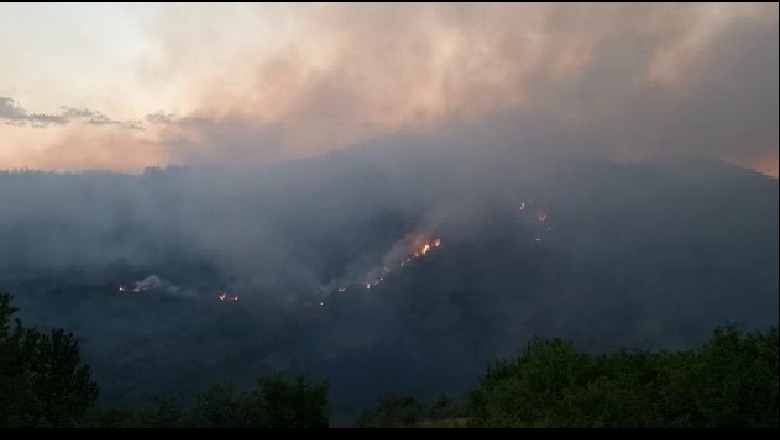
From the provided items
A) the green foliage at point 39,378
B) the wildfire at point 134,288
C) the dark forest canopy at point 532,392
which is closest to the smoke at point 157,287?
the wildfire at point 134,288

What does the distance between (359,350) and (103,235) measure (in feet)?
278

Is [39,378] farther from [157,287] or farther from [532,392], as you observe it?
[157,287]

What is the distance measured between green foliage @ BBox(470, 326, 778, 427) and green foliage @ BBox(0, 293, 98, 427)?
15722mm

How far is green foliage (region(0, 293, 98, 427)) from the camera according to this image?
53.3ft

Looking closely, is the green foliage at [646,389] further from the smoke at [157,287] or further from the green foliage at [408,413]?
the smoke at [157,287]

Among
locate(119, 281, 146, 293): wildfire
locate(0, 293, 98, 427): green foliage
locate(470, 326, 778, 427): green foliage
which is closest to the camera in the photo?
locate(0, 293, 98, 427): green foliage

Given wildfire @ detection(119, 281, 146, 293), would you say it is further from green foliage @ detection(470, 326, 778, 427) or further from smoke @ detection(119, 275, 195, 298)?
green foliage @ detection(470, 326, 778, 427)

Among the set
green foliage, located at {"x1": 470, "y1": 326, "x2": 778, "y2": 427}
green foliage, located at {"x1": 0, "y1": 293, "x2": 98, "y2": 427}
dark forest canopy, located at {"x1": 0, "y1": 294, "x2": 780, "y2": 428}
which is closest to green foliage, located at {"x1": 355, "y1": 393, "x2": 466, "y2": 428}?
dark forest canopy, located at {"x1": 0, "y1": 294, "x2": 780, "y2": 428}

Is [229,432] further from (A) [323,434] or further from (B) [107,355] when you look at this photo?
(B) [107,355]

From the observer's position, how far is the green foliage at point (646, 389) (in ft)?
55.1

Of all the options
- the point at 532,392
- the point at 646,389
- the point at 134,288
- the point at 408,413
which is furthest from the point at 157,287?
the point at 646,389

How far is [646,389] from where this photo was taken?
65.2ft

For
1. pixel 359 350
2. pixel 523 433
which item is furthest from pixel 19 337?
pixel 359 350

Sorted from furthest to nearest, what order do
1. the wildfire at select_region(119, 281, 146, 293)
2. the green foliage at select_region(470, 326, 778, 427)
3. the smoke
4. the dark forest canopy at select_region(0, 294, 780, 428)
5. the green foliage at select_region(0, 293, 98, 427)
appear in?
the smoke → the wildfire at select_region(119, 281, 146, 293) → the dark forest canopy at select_region(0, 294, 780, 428) → the green foliage at select_region(470, 326, 778, 427) → the green foliage at select_region(0, 293, 98, 427)
